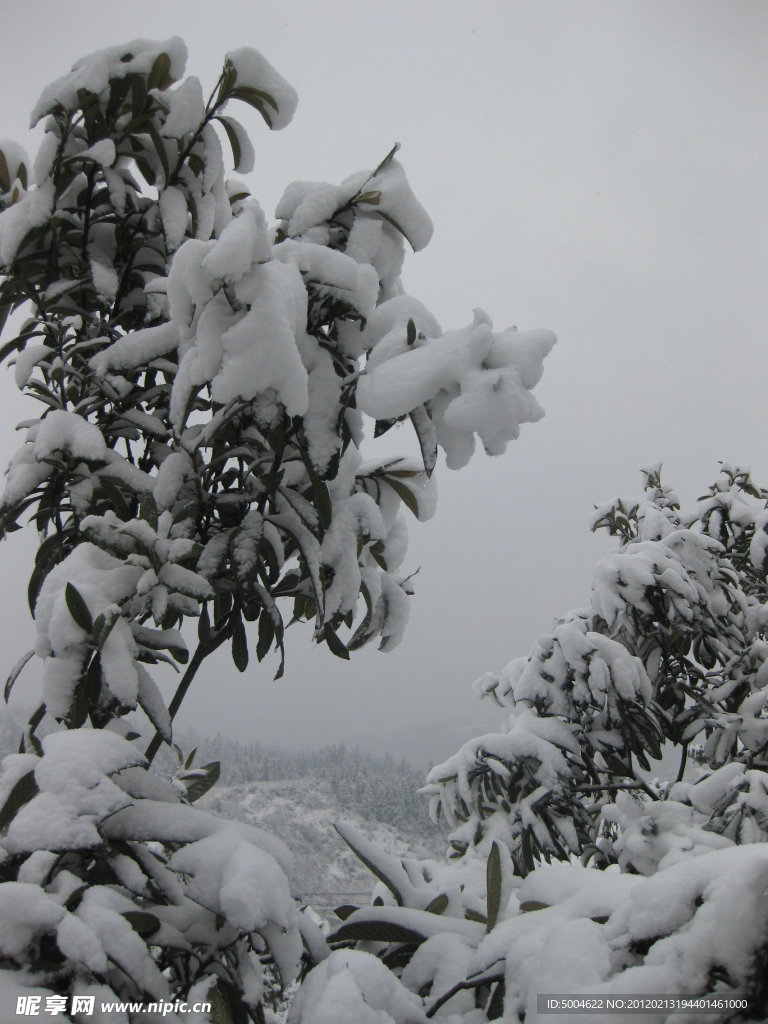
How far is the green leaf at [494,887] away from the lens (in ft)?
2.76

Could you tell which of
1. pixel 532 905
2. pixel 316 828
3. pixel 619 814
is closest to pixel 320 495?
pixel 532 905

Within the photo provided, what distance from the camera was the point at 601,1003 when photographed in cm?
55

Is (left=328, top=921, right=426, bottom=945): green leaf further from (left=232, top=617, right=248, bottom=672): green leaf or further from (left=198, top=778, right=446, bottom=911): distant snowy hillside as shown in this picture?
(left=198, top=778, right=446, bottom=911): distant snowy hillside

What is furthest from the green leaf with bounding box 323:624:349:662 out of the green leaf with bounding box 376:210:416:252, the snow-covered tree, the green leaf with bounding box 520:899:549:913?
the green leaf with bounding box 376:210:416:252

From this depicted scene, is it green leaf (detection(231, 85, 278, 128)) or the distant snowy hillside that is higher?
green leaf (detection(231, 85, 278, 128))

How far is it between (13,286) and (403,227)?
846mm

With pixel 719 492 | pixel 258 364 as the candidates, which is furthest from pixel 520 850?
pixel 258 364

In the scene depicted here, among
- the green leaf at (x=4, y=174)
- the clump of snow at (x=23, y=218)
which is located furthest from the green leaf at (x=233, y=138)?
the green leaf at (x=4, y=174)

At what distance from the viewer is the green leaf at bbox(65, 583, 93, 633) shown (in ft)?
2.88

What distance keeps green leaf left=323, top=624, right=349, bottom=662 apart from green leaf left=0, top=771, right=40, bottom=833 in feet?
1.98

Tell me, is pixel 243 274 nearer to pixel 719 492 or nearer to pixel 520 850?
pixel 520 850

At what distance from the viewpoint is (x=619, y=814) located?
335 cm

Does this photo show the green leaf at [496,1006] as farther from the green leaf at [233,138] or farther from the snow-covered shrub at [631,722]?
the snow-covered shrub at [631,722]

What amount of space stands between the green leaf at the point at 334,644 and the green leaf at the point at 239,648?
0.18 m
